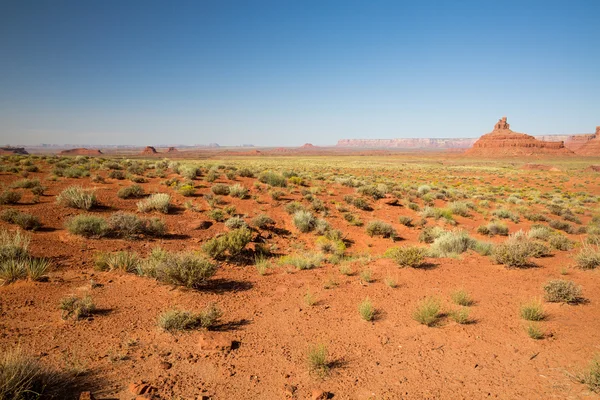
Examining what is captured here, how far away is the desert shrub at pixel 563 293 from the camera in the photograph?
5902 millimetres

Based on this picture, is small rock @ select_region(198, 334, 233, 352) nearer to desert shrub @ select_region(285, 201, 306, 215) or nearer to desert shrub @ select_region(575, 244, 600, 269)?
desert shrub @ select_region(575, 244, 600, 269)

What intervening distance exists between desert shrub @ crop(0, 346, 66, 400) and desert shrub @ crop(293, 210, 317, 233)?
10.2 metres

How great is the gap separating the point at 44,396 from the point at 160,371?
1151 mm

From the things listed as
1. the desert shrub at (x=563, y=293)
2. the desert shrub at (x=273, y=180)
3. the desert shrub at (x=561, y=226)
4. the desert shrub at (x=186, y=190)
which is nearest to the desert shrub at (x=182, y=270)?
the desert shrub at (x=563, y=293)

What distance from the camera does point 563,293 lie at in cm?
592

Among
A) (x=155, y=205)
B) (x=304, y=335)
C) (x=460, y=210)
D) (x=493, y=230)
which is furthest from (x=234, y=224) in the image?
(x=460, y=210)

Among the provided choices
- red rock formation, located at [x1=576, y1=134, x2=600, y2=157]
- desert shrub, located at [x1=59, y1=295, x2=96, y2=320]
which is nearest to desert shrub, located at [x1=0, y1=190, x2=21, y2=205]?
desert shrub, located at [x1=59, y1=295, x2=96, y2=320]

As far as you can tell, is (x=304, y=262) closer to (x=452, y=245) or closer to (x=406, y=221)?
(x=452, y=245)

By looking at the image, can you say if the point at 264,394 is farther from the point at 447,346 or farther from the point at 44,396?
the point at 447,346

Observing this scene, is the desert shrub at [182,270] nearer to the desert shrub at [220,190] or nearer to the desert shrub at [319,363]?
the desert shrub at [319,363]

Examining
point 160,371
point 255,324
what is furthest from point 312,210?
point 160,371

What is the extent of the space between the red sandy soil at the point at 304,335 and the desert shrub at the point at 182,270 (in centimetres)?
23

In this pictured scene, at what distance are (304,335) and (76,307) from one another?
3.83m

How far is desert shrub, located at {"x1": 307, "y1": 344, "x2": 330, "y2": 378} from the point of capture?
394 centimetres
